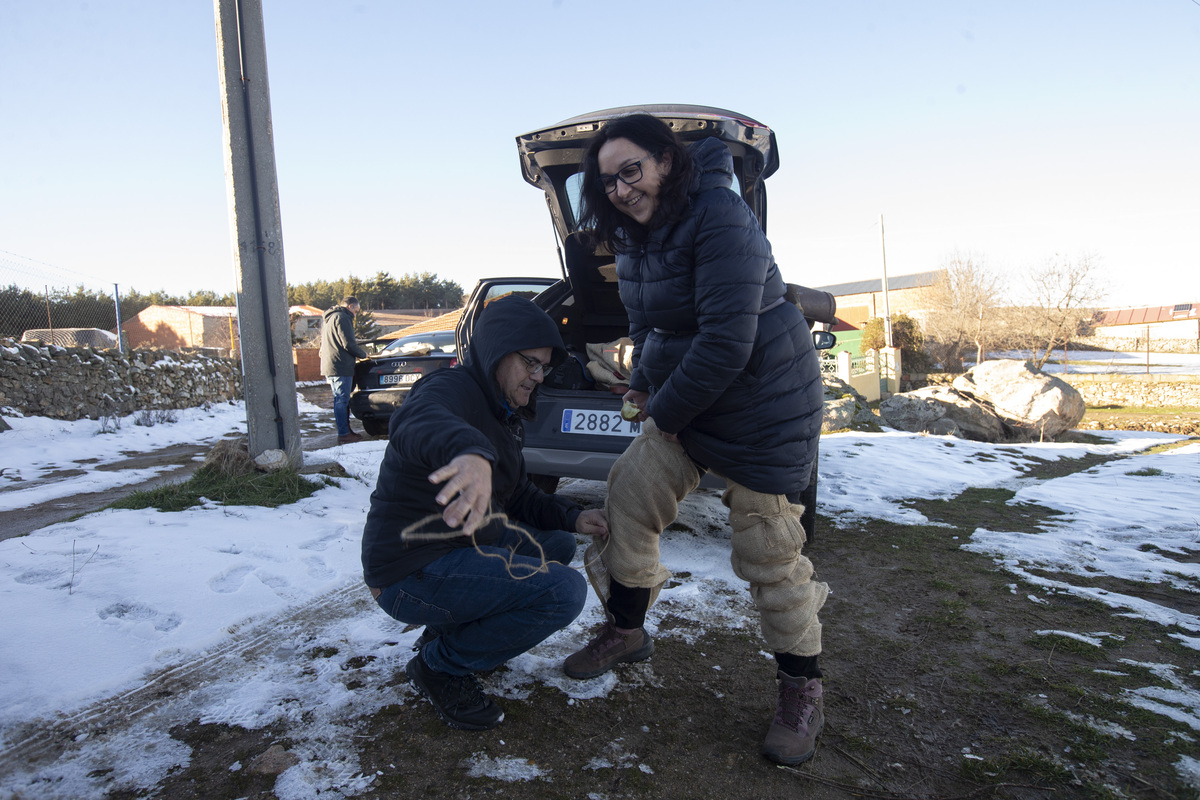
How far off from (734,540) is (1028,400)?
13.1 meters

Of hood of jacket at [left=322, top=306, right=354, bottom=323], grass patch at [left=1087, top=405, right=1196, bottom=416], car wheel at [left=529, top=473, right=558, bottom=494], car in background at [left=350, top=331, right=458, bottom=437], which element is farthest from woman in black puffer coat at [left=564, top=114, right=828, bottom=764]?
grass patch at [left=1087, top=405, right=1196, bottom=416]

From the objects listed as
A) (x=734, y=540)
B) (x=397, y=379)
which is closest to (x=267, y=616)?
(x=734, y=540)

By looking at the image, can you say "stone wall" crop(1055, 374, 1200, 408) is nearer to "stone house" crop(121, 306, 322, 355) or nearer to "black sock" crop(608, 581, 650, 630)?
"black sock" crop(608, 581, 650, 630)

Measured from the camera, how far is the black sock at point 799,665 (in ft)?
6.13

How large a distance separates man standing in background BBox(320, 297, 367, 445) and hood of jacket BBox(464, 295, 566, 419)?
18.7 ft

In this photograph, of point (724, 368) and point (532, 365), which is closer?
point (724, 368)

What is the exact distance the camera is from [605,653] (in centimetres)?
217

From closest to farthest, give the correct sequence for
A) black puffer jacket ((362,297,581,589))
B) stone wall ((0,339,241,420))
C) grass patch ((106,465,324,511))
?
black puffer jacket ((362,297,581,589)), grass patch ((106,465,324,511)), stone wall ((0,339,241,420))

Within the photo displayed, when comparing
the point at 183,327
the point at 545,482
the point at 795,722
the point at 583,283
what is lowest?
the point at 795,722

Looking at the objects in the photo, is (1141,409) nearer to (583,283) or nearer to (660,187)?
(583,283)

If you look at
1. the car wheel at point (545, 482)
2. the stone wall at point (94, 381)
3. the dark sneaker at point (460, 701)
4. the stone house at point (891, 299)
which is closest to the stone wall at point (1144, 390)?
the stone house at point (891, 299)

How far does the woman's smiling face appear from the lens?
1895 millimetres

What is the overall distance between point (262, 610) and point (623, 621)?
58.5 inches

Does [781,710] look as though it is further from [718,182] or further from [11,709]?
[11,709]
